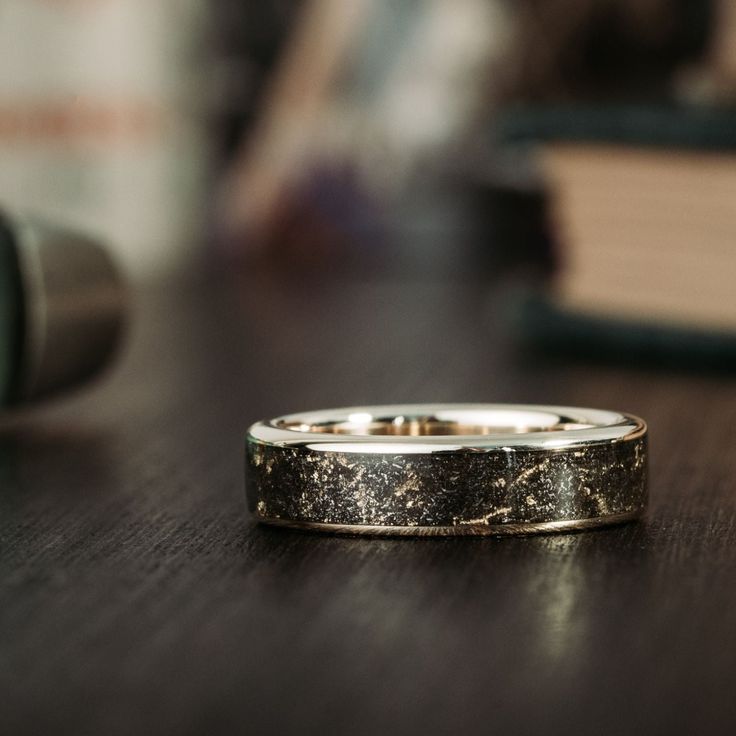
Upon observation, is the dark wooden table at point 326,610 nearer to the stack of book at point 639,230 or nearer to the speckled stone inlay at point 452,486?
the speckled stone inlay at point 452,486

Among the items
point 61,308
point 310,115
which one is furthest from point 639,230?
point 310,115

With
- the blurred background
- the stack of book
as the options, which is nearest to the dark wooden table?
the stack of book

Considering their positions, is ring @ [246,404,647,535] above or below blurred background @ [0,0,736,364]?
below

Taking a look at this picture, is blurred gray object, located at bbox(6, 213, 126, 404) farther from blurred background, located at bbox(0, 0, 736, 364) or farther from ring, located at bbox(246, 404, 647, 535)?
blurred background, located at bbox(0, 0, 736, 364)

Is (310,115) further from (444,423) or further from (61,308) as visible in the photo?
(444,423)

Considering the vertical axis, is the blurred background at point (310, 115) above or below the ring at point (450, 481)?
above

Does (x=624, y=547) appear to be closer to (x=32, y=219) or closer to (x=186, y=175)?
(x=32, y=219)

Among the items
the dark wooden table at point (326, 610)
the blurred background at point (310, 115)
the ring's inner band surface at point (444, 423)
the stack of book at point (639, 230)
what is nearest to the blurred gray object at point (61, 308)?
the dark wooden table at point (326, 610)
